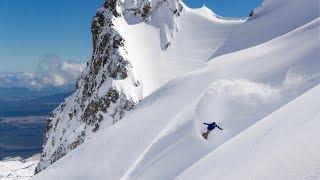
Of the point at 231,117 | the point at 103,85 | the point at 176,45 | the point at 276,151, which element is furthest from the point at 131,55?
the point at 276,151

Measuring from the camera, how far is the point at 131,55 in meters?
107

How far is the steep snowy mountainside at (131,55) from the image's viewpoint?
3952 inches

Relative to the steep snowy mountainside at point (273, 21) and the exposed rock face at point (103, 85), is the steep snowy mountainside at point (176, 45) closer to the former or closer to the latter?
the exposed rock face at point (103, 85)


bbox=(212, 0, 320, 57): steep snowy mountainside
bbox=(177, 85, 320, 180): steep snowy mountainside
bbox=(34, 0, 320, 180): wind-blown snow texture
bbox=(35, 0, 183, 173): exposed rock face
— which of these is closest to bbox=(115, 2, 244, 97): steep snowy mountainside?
bbox=(35, 0, 183, 173): exposed rock face

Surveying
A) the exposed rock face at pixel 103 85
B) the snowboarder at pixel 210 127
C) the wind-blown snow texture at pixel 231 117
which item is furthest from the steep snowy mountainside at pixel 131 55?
the snowboarder at pixel 210 127

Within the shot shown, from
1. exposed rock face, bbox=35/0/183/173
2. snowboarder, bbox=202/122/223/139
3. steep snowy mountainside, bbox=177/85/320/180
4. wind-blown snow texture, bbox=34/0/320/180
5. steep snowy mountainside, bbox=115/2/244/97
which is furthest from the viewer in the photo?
steep snowy mountainside, bbox=115/2/244/97

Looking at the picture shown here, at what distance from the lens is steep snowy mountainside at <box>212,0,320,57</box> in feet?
145

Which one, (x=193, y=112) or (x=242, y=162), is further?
(x=193, y=112)

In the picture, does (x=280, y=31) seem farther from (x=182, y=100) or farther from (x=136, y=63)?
(x=136, y=63)

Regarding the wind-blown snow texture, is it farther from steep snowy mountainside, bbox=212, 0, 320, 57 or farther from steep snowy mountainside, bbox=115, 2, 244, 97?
steep snowy mountainside, bbox=115, 2, 244, 97

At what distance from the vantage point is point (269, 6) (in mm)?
57812

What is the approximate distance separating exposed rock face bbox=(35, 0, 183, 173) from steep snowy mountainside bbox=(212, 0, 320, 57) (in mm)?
38013

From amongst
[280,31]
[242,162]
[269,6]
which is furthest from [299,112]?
[269,6]

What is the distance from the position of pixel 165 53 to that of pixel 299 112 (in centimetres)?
9227
